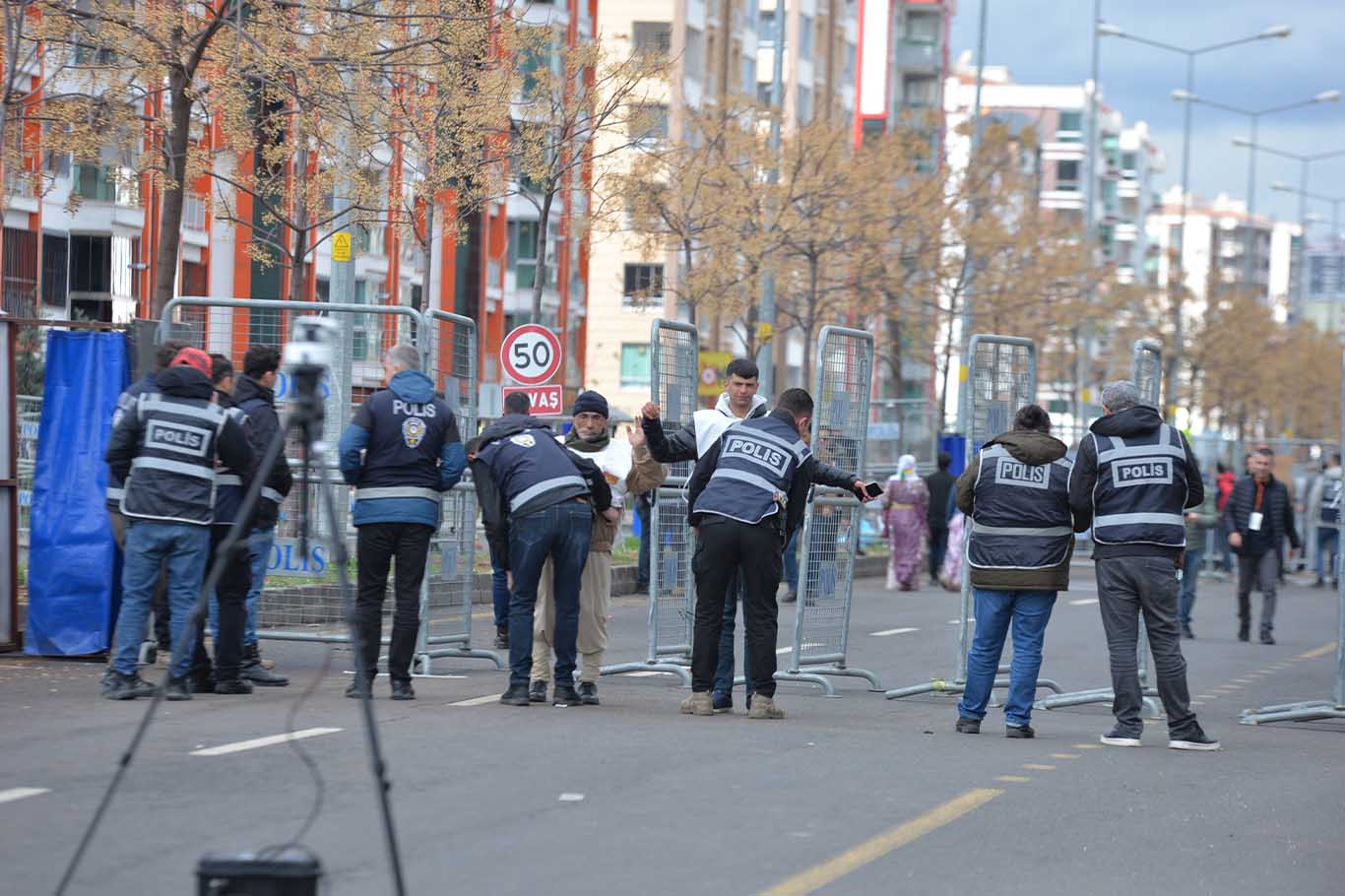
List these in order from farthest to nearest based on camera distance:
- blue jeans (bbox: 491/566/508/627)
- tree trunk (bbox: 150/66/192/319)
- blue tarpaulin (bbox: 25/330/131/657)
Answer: tree trunk (bbox: 150/66/192/319) → blue jeans (bbox: 491/566/508/627) → blue tarpaulin (bbox: 25/330/131/657)

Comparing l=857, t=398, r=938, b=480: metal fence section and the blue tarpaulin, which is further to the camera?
l=857, t=398, r=938, b=480: metal fence section

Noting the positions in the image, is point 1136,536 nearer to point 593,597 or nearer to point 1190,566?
point 593,597

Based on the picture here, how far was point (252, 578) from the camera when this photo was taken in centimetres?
1334

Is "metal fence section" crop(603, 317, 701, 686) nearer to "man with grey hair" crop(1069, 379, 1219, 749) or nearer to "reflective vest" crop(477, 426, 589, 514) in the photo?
"reflective vest" crop(477, 426, 589, 514)

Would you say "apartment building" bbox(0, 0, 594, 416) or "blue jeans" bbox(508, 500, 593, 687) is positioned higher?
"apartment building" bbox(0, 0, 594, 416)

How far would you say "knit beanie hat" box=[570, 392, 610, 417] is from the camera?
14.1 meters

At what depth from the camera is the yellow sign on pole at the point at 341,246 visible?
2436 cm

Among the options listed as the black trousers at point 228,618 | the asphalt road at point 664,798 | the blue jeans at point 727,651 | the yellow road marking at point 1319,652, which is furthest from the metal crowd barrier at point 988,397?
the yellow road marking at point 1319,652

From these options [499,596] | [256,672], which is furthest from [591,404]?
[499,596]

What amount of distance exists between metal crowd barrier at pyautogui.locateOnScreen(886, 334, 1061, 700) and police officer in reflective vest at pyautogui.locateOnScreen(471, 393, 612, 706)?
273 cm

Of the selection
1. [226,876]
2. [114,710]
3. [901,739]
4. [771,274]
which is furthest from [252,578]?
[771,274]

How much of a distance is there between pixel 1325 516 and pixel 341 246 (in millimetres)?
17501

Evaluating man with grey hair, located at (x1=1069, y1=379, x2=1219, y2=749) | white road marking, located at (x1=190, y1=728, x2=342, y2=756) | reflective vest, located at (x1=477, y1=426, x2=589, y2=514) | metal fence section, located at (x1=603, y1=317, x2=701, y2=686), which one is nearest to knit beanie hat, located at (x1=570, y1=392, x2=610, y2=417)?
metal fence section, located at (x1=603, y1=317, x2=701, y2=686)

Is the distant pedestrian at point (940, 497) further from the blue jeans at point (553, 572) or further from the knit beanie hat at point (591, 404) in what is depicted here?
the blue jeans at point (553, 572)
